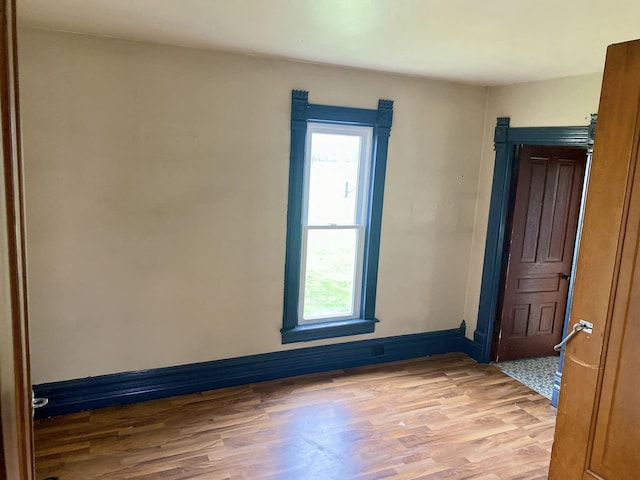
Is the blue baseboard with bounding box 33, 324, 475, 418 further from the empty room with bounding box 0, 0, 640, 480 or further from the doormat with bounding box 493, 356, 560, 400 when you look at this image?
the doormat with bounding box 493, 356, 560, 400

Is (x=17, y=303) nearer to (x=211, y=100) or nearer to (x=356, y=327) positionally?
(x=211, y=100)

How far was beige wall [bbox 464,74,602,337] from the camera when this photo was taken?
338 cm

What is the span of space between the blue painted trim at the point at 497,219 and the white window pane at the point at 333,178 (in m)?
1.26

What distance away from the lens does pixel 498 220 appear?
13.5 feet

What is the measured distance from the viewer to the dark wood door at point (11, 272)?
90 cm

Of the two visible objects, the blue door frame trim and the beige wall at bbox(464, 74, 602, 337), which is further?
the blue door frame trim

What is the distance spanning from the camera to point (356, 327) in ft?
13.3

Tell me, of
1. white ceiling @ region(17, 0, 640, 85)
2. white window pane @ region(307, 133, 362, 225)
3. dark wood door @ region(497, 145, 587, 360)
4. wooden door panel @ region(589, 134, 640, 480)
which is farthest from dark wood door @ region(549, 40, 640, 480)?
dark wood door @ region(497, 145, 587, 360)

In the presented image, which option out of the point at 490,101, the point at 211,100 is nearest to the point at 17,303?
the point at 211,100

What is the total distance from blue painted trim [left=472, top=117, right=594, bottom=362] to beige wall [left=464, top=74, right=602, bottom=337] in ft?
0.21

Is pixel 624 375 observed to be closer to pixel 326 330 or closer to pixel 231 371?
pixel 326 330

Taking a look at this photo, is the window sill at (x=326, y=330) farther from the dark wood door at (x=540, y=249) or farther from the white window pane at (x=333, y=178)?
the dark wood door at (x=540, y=249)

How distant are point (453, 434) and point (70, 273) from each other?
9.11ft

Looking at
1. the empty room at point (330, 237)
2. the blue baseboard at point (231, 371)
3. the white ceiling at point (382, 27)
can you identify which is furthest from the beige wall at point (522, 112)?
the blue baseboard at point (231, 371)
